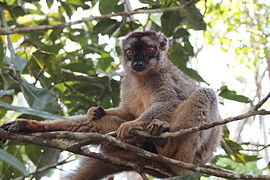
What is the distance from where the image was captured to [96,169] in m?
5.34

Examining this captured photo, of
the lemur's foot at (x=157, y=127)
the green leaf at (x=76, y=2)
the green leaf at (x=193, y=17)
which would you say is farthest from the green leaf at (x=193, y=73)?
the green leaf at (x=76, y=2)

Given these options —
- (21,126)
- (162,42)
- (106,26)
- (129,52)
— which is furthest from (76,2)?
(21,126)

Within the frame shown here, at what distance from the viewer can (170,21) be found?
6777 mm

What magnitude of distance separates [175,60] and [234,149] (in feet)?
6.53

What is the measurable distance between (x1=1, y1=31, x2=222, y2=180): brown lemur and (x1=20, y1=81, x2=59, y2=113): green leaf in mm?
206

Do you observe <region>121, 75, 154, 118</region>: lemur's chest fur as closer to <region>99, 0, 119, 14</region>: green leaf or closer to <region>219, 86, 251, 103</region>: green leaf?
<region>219, 86, 251, 103</region>: green leaf

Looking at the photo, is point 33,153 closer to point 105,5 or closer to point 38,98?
point 38,98

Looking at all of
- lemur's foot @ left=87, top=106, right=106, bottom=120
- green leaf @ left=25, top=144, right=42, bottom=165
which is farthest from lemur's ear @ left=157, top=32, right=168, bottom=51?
green leaf @ left=25, top=144, right=42, bottom=165

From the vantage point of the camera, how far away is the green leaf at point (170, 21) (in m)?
6.69

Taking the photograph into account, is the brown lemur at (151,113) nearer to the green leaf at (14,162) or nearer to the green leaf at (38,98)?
the green leaf at (38,98)

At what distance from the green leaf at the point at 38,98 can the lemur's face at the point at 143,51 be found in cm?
167

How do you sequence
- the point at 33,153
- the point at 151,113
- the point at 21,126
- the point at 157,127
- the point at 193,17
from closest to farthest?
the point at 21,126
the point at 157,127
the point at 151,113
the point at 33,153
the point at 193,17

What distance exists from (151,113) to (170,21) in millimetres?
2232

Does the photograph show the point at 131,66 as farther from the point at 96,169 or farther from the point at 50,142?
the point at 50,142
